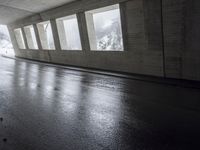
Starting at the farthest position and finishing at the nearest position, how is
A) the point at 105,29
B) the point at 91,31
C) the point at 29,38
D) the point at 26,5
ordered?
1. the point at 29,38
2. the point at 26,5
3. the point at 91,31
4. the point at 105,29

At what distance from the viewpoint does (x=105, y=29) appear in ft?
35.9

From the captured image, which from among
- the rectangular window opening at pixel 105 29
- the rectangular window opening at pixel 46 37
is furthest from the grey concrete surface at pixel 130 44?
the rectangular window opening at pixel 46 37

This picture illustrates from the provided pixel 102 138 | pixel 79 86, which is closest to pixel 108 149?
pixel 102 138

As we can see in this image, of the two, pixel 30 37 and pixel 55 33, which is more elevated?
pixel 30 37

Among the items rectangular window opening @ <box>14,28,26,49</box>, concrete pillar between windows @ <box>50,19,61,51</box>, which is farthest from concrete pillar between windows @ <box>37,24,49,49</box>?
rectangular window opening @ <box>14,28,26,49</box>

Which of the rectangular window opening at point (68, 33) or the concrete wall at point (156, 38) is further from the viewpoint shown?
the rectangular window opening at point (68, 33)

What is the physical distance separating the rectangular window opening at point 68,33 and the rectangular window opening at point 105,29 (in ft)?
5.59

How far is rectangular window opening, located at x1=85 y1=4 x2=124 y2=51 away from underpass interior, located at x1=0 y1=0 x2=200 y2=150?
5 cm

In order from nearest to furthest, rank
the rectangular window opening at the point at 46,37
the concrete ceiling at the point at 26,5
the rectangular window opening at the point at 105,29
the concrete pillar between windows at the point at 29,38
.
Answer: the rectangular window opening at the point at 105,29
the concrete ceiling at the point at 26,5
the rectangular window opening at the point at 46,37
the concrete pillar between windows at the point at 29,38

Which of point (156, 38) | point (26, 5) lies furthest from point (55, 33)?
point (156, 38)

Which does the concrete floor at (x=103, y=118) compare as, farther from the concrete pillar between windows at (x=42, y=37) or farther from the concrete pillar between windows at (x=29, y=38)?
the concrete pillar between windows at (x=29, y=38)

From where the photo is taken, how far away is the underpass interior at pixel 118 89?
3711 mm

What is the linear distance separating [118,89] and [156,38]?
2604 millimetres

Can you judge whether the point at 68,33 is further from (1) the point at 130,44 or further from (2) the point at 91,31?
(1) the point at 130,44
